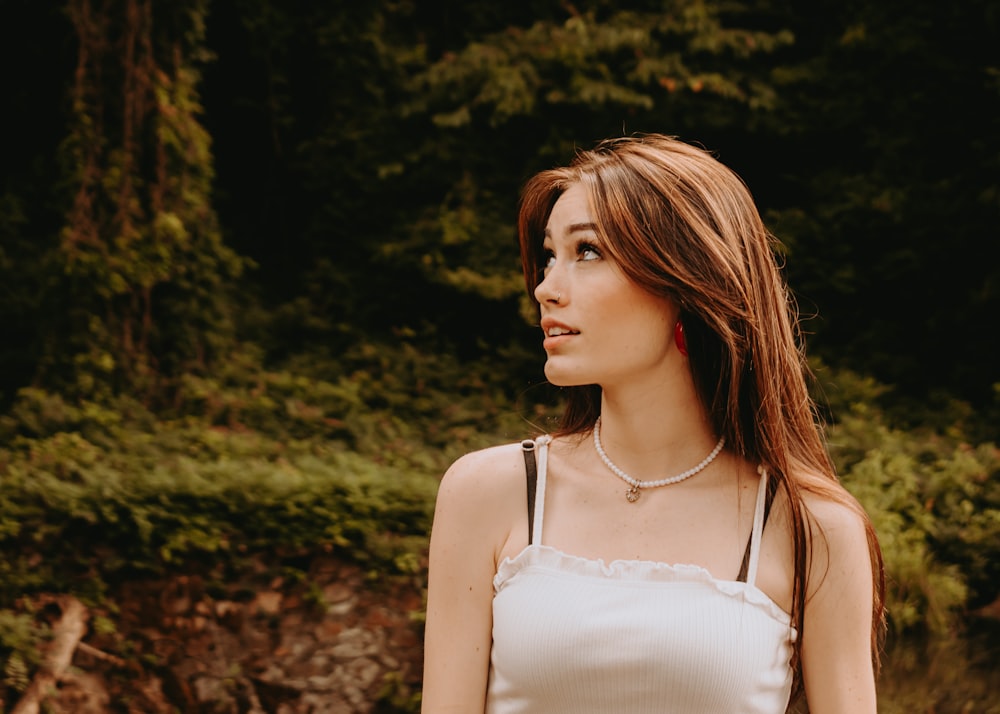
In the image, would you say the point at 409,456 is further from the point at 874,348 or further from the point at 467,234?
the point at 874,348

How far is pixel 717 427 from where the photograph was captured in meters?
1.90

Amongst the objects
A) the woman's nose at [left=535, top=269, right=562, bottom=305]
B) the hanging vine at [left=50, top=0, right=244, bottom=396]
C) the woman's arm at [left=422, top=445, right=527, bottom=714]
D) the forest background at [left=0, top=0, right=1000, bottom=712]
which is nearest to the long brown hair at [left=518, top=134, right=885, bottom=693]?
the woman's nose at [left=535, top=269, right=562, bottom=305]

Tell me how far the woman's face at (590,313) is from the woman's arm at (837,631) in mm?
447

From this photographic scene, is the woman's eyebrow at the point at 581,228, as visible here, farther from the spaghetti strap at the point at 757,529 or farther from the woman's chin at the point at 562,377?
the spaghetti strap at the point at 757,529

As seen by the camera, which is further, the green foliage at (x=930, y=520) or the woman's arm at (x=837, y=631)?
the green foliage at (x=930, y=520)

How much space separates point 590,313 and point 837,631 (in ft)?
2.24

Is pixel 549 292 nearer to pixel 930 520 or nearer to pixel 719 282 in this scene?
pixel 719 282

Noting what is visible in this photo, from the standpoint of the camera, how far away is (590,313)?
1.75m

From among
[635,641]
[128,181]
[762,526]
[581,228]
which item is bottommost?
[635,641]

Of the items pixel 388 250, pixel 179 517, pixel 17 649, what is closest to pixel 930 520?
pixel 179 517

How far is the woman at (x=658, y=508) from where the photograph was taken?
1630 mm

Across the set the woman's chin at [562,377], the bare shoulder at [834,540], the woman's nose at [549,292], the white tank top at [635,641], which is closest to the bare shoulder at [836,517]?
the bare shoulder at [834,540]

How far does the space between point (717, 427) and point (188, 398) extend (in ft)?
19.7

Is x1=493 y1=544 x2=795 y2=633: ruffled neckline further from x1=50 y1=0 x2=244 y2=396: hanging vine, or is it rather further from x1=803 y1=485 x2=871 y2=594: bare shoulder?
x1=50 y1=0 x2=244 y2=396: hanging vine
